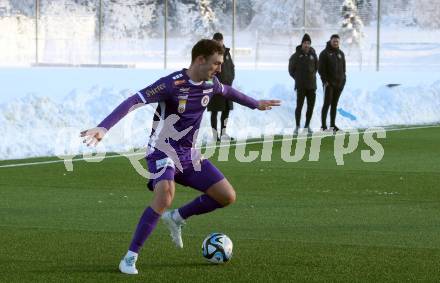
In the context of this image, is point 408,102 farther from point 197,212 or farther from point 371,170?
point 197,212

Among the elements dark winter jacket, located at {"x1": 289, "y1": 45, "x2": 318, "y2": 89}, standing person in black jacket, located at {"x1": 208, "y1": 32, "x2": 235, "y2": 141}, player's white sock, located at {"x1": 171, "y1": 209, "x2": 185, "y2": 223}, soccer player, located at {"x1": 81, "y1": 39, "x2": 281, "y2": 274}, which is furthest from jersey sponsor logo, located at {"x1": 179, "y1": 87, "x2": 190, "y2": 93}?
dark winter jacket, located at {"x1": 289, "y1": 45, "x2": 318, "y2": 89}

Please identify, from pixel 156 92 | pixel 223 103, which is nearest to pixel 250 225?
pixel 156 92

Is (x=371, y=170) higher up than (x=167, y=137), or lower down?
lower down

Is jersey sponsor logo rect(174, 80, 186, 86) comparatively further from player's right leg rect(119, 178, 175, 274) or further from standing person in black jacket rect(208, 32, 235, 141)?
standing person in black jacket rect(208, 32, 235, 141)

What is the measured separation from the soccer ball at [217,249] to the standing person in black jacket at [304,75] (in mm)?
16142

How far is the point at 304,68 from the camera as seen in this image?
84.4ft

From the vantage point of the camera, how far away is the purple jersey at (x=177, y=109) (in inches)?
374

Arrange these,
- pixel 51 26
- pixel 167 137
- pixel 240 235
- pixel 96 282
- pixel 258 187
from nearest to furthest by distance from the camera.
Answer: pixel 96 282 → pixel 167 137 → pixel 240 235 → pixel 258 187 → pixel 51 26

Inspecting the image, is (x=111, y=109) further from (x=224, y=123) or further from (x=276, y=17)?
(x=276, y=17)

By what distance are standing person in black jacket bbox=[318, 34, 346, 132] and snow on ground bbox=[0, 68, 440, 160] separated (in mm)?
1559

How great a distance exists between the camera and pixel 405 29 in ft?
155

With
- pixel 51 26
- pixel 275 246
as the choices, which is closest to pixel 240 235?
pixel 275 246

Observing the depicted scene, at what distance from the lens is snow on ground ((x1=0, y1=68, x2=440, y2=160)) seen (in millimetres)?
21766

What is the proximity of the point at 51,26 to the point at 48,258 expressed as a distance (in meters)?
33.3
